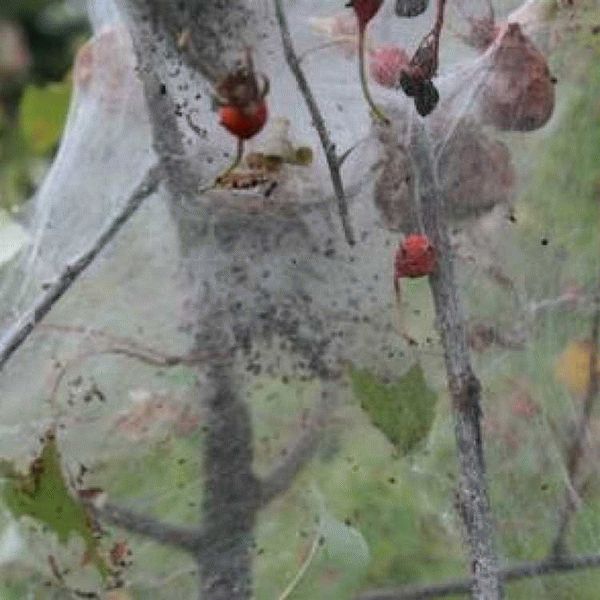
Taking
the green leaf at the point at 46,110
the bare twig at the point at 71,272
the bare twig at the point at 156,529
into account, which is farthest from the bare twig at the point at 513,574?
the green leaf at the point at 46,110

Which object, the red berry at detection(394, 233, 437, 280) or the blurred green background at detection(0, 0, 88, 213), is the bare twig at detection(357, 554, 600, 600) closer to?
the red berry at detection(394, 233, 437, 280)

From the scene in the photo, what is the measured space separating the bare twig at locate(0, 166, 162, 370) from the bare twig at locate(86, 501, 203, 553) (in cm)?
18

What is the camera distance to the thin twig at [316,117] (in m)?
1.41

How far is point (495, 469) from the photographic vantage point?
5.67ft

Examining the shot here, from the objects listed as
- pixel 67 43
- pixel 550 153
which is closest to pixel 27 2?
pixel 67 43

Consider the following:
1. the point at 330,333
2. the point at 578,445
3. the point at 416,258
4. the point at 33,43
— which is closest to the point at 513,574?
the point at 578,445

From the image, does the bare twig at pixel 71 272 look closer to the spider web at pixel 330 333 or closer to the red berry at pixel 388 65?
the spider web at pixel 330 333

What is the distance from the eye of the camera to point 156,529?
1.68 metres

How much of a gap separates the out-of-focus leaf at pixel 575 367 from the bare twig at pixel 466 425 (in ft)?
1.06

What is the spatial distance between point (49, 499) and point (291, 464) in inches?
9.3

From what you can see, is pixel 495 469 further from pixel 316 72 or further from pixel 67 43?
pixel 67 43

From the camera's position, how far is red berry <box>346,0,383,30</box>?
4.69 feet

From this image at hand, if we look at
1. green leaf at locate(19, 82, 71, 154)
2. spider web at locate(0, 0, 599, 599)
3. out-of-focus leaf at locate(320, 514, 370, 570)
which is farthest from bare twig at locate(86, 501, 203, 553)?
green leaf at locate(19, 82, 71, 154)

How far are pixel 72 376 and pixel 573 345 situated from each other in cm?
49
